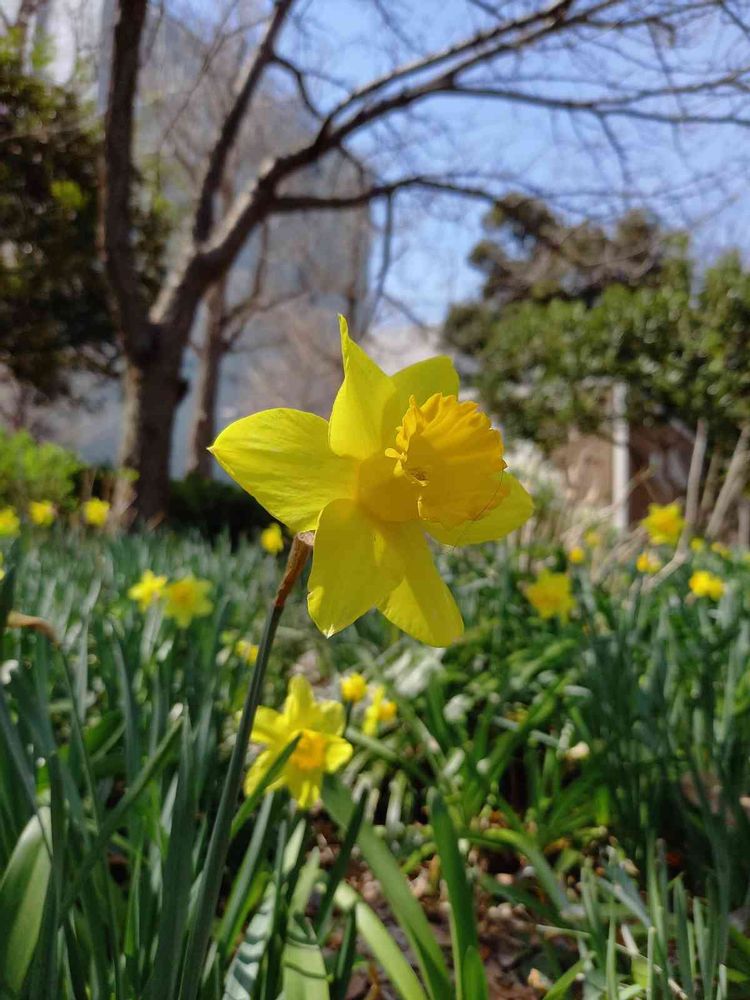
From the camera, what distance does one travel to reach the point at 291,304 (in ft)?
55.5

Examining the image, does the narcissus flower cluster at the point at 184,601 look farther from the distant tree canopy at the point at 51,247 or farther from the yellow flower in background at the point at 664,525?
the distant tree canopy at the point at 51,247

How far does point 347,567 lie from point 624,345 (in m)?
10.1

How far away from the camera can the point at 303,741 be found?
87 cm

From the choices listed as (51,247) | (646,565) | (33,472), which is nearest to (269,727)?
(646,565)

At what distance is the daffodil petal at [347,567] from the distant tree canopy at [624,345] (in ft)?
24.8

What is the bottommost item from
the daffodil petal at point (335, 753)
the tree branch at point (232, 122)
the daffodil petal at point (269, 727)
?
the daffodil petal at point (335, 753)

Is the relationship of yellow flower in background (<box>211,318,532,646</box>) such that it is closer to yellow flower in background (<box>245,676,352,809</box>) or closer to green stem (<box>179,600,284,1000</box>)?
green stem (<box>179,600,284,1000</box>)

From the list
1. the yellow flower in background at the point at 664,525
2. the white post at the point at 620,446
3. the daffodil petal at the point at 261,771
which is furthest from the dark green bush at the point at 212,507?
the daffodil petal at the point at 261,771

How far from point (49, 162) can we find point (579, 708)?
7.94 meters

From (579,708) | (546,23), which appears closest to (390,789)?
(579,708)

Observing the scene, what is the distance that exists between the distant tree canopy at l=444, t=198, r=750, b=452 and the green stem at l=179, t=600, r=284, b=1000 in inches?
302

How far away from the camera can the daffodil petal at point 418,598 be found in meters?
0.51

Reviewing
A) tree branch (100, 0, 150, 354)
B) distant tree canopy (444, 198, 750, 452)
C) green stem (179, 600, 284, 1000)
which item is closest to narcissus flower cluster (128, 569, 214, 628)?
green stem (179, 600, 284, 1000)

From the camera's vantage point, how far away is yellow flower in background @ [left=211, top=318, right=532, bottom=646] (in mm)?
477
